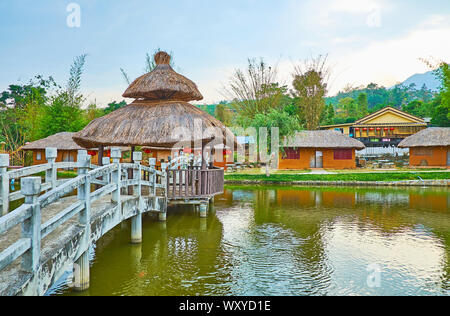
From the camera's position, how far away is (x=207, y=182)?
433 inches

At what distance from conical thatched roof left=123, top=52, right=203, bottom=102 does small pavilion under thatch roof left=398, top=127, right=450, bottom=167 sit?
22.7 m

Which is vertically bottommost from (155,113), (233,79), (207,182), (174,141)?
(207,182)

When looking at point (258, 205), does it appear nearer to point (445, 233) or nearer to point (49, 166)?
point (445, 233)

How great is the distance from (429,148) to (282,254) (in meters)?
26.1

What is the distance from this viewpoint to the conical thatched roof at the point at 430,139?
2677 cm

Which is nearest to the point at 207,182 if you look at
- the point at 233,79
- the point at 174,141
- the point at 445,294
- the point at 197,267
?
the point at 174,141

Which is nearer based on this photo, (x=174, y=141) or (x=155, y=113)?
(x=174, y=141)

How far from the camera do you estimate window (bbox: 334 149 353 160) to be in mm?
28469

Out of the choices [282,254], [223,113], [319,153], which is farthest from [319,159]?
[282,254]

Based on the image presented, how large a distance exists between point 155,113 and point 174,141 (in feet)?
5.18

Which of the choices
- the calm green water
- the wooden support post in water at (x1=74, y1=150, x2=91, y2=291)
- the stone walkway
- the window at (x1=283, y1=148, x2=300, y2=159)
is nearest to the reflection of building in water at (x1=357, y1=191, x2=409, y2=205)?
the calm green water

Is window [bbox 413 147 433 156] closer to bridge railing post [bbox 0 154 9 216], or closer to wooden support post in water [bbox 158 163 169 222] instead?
wooden support post in water [bbox 158 163 169 222]
